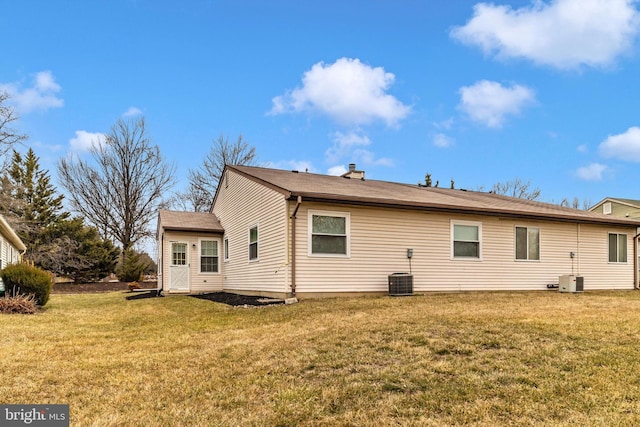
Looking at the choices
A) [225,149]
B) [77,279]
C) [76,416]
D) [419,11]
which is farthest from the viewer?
[225,149]

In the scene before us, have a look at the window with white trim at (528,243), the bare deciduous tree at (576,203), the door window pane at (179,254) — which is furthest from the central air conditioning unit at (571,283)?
the bare deciduous tree at (576,203)

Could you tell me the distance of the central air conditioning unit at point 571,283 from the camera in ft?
45.6

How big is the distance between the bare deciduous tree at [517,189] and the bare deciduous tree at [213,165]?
21.7m

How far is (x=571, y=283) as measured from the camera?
13.9 meters

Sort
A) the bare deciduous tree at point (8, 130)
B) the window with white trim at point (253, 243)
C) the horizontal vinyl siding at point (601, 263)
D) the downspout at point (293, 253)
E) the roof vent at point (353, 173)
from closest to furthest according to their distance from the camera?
the downspout at point (293, 253) → the window with white trim at point (253, 243) → the horizontal vinyl siding at point (601, 263) → the roof vent at point (353, 173) → the bare deciduous tree at point (8, 130)

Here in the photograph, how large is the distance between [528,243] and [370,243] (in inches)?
222

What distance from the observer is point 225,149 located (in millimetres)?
34750

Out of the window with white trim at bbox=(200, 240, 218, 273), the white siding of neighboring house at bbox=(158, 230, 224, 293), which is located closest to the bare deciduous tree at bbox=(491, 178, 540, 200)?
the window with white trim at bbox=(200, 240, 218, 273)

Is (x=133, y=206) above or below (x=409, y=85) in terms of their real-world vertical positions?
below

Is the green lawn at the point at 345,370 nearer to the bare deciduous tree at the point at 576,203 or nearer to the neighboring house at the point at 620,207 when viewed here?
the neighboring house at the point at 620,207

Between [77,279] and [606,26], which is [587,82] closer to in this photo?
[606,26]

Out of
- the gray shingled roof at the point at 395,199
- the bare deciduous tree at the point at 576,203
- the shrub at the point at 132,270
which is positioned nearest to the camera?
the gray shingled roof at the point at 395,199

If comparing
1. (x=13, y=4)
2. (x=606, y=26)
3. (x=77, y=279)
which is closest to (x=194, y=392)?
(x=13, y=4)

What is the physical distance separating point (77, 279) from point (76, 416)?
28.4 m
